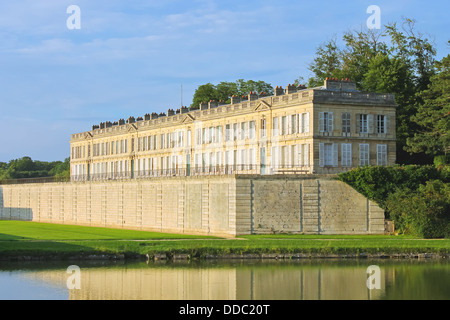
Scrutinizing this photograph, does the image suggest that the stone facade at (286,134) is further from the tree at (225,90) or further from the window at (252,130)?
the tree at (225,90)

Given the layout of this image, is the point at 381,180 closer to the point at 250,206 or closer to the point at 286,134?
the point at 250,206

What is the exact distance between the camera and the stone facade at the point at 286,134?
54906 mm

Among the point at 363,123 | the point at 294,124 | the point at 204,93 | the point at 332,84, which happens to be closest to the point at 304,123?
the point at 294,124

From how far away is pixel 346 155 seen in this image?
55.3 m

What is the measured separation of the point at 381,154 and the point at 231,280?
2584 centimetres

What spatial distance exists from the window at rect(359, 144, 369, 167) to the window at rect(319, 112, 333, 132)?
2794 mm

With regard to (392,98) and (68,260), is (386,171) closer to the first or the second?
(392,98)

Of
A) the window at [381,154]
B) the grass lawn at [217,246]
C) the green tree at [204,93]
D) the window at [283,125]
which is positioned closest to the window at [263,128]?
the window at [283,125]
